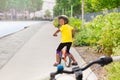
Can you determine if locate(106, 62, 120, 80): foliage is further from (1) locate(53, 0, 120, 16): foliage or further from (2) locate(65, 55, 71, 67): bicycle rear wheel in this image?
(1) locate(53, 0, 120, 16): foliage

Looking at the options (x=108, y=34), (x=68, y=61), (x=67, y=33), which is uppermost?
(x=67, y=33)

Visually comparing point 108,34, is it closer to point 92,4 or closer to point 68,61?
point 68,61

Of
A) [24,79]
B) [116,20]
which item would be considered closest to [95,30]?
[116,20]

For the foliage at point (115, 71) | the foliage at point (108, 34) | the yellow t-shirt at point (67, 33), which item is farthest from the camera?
the foliage at point (108, 34)

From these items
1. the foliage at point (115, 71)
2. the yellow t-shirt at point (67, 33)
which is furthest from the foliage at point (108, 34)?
the foliage at point (115, 71)

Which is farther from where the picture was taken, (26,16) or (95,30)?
(26,16)

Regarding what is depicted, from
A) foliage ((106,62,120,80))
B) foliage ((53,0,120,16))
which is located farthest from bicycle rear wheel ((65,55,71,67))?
foliage ((53,0,120,16))

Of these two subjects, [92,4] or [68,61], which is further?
[92,4]

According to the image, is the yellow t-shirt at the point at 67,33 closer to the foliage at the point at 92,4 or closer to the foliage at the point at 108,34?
the foliage at the point at 108,34

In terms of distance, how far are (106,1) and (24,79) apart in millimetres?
32190

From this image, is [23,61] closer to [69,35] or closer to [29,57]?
[29,57]

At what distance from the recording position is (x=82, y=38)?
1825cm

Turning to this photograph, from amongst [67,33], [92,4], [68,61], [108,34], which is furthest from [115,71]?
[92,4]

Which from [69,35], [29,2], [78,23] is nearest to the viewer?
[69,35]
